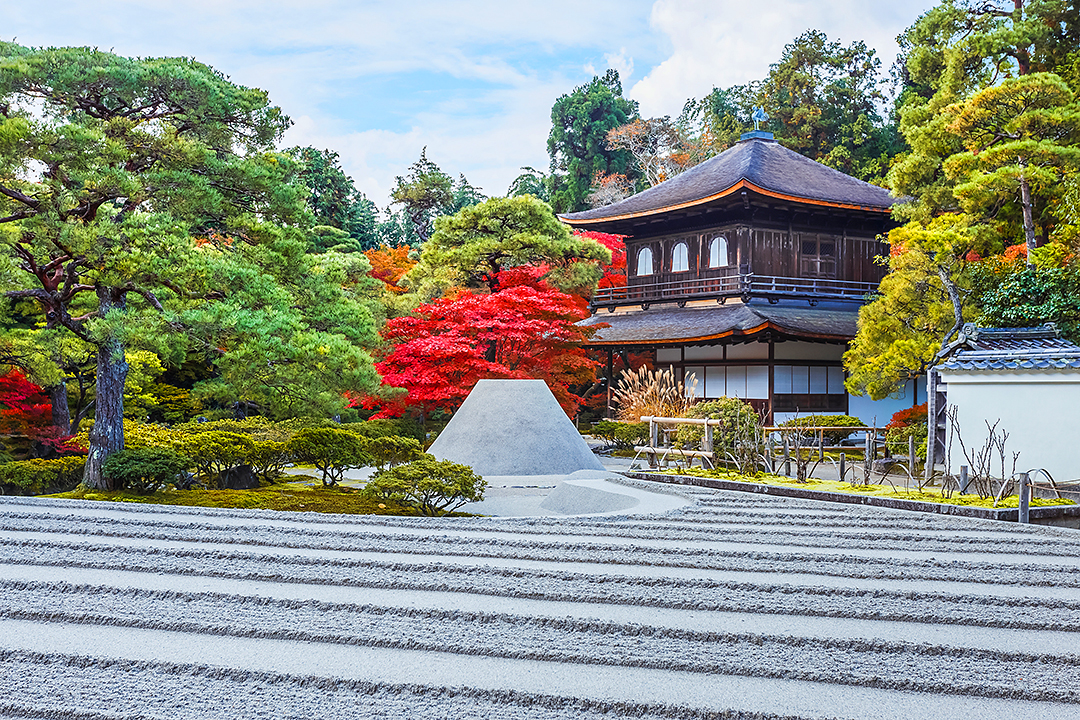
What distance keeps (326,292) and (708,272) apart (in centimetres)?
1107

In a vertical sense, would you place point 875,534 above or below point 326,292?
below

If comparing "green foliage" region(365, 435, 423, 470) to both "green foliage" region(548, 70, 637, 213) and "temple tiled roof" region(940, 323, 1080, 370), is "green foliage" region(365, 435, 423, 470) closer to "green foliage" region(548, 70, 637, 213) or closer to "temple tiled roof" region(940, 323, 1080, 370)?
"temple tiled roof" region(940, 323, 1080, 370)

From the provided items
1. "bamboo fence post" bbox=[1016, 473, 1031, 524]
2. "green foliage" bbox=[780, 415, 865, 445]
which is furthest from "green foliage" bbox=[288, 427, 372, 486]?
"green foliage" bbox=[780, 415, 865, 445]

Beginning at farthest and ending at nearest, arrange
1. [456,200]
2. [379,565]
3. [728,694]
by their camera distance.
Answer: [456,200] → [379,565] → [728,694]

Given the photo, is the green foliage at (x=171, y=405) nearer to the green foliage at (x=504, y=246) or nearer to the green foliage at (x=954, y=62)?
the green foliage at (x=504, y=246)

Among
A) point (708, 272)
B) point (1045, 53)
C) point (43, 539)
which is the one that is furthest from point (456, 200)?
point (43, 539)

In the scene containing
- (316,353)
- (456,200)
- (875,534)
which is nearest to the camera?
(875,534)

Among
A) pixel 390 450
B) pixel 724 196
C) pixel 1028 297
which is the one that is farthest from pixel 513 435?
pixel 724 196

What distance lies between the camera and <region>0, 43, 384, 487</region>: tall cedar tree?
8531mm

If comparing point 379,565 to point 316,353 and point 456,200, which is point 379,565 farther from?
point 456,200

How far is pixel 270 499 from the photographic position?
359 inches

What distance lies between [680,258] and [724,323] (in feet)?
11.7

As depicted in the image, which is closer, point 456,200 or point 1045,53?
point 1045,53

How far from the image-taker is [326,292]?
410 inches
